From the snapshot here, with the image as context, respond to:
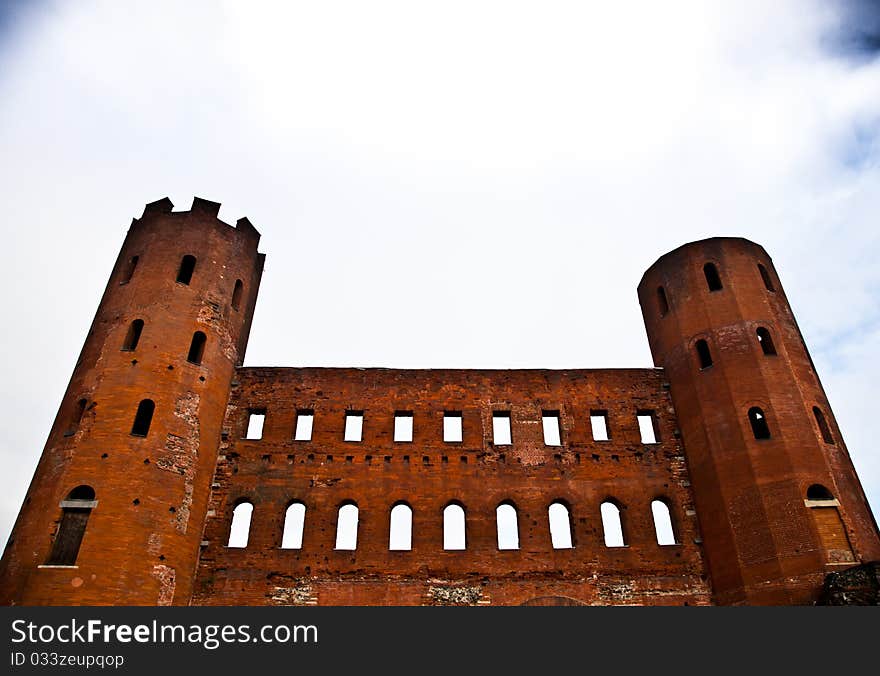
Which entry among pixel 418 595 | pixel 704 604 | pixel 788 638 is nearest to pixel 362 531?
pixel 418 595

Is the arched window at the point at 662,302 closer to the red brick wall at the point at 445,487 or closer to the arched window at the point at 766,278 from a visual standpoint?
the red brick wall at the point at 445,487

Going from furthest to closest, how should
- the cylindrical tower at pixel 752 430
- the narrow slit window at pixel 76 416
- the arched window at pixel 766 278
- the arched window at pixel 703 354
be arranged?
the arched window at pixel 766 278, the arched window at pixel 703 354, the narrow slit window at pixel 76 416, the cylindrical tower at pixel 752 430

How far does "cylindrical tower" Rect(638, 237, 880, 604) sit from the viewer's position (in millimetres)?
15852

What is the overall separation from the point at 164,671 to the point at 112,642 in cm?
137

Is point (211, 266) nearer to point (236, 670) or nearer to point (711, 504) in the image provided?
point (236, 670)

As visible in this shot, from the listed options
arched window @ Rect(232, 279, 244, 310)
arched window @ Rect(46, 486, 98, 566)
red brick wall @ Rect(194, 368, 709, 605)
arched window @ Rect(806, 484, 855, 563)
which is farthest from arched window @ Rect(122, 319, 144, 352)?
arched window @ Rect(806, 484, 855, 563)

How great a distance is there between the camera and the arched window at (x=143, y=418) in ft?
57.3

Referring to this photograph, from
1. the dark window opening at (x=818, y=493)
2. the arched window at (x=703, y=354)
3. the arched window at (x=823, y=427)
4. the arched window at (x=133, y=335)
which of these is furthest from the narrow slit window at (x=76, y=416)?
the arched window at (x=823, y=427)

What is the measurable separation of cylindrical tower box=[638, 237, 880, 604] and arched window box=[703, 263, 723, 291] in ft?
0.14

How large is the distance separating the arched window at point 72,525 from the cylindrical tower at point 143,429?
0.08ft

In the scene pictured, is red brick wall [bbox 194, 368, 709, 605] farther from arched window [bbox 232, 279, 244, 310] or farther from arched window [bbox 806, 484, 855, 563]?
arched window [bbox 806, 484, 855, 563]

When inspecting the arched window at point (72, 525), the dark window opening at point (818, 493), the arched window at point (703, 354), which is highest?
the arched window at point (703, 354)

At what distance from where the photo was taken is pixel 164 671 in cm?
1012

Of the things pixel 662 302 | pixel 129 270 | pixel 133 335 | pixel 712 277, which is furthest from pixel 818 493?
pixel 129 270
